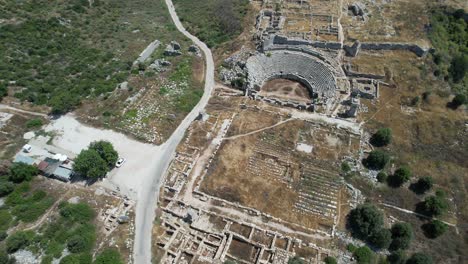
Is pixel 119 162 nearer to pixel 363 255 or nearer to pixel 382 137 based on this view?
pixel 363 255

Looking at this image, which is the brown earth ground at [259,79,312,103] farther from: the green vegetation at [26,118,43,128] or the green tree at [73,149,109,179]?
the green vegetation at [26,118,43,128]

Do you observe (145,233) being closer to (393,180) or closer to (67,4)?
(393,180)

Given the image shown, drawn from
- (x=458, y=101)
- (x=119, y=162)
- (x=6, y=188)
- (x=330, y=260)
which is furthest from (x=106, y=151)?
(x=458, y=101)

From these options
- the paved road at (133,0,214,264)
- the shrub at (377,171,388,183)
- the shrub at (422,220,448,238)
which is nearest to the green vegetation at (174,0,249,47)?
the paved road at (133,0,214,264)

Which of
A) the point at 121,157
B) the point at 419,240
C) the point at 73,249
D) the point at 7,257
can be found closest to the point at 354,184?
the point at 419,240

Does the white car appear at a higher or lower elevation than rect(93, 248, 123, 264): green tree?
higher

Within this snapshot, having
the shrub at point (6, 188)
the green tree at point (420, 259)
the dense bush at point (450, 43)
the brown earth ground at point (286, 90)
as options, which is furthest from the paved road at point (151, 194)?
the dense bush at point (450, 43)
